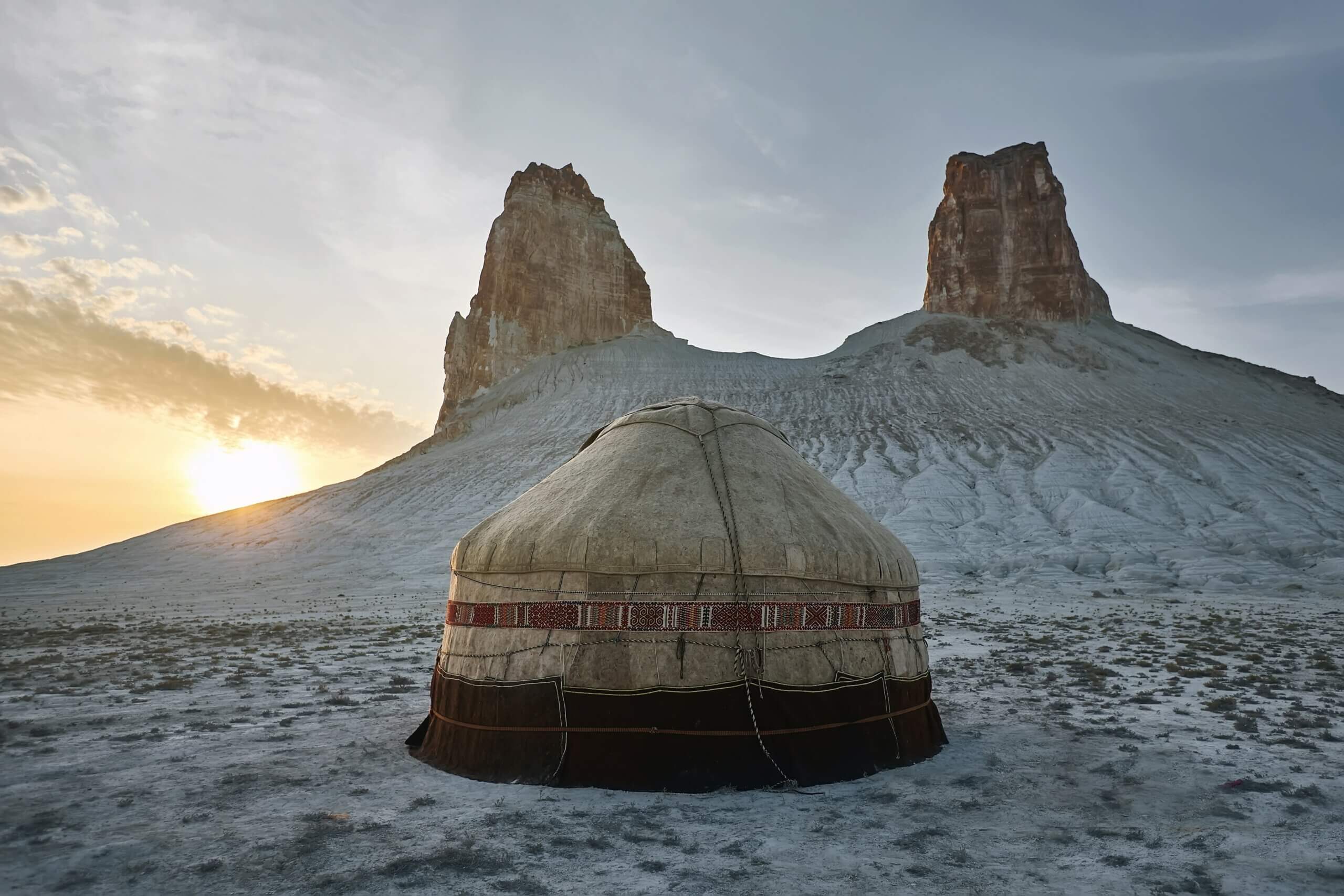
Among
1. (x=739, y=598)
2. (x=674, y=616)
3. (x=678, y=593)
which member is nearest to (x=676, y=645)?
(x=674, y=616)

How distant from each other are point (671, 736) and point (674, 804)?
1.09 ft

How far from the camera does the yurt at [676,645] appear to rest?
12.9 ft

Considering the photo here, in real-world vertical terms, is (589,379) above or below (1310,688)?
above

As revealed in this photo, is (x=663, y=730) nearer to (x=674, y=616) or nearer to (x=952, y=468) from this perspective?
(x=674, y=616)

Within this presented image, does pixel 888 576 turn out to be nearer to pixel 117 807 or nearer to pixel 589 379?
pixel 117 807

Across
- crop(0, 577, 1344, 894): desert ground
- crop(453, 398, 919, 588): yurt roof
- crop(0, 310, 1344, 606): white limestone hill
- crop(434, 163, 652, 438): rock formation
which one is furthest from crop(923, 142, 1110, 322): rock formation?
crop(453, 398, 919, 588): yurt roof

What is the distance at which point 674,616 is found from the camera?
397 cm

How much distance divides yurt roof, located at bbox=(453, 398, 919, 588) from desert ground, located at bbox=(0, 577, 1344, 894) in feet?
3.50

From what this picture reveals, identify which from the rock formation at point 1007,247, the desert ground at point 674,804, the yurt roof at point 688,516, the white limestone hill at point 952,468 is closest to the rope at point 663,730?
the desert ground at point 674,804

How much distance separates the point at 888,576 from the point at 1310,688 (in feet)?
13.4

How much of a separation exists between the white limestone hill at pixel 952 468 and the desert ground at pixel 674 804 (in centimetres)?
1118

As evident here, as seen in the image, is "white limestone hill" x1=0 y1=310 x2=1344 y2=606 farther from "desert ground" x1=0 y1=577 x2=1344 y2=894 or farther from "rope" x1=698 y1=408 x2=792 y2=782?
"rope" x1=698 y1=408 x2=792 y2=782

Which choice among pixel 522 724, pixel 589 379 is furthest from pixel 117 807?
pixel 589 379

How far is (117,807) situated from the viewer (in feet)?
11.4
